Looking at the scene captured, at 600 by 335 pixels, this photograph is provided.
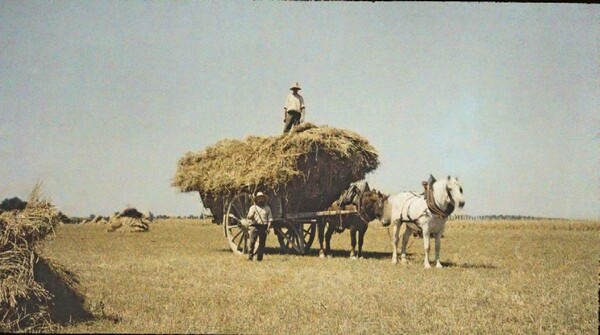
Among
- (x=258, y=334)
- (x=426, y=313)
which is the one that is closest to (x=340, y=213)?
(x=426, y=313)

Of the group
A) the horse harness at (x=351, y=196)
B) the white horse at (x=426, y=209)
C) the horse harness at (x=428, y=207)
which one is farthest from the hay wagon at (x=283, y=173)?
the horse harness at (x=428, y=207)

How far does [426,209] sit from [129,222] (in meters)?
22.8

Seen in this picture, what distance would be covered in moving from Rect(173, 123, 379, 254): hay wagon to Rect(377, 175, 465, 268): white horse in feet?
3.31

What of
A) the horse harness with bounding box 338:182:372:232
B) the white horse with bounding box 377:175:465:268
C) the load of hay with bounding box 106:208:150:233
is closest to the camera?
the white horse with bounding box 377:175:465:268

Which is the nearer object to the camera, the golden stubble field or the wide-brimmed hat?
the golden stubble field

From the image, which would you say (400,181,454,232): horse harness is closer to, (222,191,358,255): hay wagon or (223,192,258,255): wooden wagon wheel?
(222,191,358,255): hay wagon

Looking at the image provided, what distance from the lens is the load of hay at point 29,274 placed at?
5266 millimetres

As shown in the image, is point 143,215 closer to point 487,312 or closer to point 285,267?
point 285,267

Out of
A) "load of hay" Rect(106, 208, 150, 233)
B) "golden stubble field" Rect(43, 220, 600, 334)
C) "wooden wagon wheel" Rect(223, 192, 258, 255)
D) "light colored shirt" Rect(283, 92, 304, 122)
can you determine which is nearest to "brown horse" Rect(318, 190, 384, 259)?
"golden stubble field" Rect(43, 220, 600, 334)

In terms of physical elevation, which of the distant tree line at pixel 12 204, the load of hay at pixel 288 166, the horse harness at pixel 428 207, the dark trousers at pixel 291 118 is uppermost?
the dark trousers at pixel 291 118

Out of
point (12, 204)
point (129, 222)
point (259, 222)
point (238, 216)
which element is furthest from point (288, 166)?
point (129, 222)

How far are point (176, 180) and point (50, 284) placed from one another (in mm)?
8224

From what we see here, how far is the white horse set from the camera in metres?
10.5

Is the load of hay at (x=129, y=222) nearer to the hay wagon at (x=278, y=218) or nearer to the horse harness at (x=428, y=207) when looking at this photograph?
the hay wagon at (x=278, y=218)
